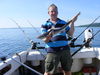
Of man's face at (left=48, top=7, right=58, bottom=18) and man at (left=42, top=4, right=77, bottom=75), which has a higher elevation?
man's face at (left=48, top=7, right=58, bottom=18)

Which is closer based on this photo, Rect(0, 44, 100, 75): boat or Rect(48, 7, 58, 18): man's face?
Rect(48, 7, 58, 18): man's face

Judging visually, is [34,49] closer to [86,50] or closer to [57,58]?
[86,50]

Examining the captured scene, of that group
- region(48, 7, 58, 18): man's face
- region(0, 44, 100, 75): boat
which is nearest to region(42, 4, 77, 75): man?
region(48, 7, 58, 18): man's face

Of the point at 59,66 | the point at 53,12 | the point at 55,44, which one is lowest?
the point at 59,66

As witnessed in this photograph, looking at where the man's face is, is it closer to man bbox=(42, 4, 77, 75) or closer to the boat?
man bbox=(42, 4, 77, 75)

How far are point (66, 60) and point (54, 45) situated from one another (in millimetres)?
390

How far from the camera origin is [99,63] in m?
5.87

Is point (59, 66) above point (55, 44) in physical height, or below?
below

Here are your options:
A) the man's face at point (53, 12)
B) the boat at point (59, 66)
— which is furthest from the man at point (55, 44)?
the boat at point (59, 66)

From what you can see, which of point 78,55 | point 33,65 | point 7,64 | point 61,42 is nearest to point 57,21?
point 61,42

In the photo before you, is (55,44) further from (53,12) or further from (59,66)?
(59,66)

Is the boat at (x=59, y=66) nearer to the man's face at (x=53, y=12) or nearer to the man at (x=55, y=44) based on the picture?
the man at (x=55, y=44)

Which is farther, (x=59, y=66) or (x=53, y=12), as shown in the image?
(x=59, y=66)

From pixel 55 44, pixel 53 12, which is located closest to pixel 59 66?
pixel 55 44
